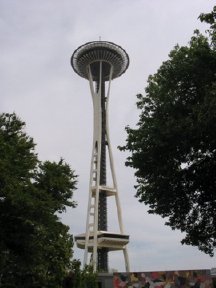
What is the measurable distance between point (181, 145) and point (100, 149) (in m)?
72.3

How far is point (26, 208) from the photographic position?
3244 centimetres

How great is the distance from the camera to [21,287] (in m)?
33.9

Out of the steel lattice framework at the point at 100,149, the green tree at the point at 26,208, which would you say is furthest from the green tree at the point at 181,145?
the steel lattice framework at the point at 100,149

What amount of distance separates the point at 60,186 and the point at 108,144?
59.1 m

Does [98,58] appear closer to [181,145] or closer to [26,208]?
[26,208]

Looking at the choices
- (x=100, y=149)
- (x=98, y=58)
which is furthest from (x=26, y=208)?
(x=98, y=58)

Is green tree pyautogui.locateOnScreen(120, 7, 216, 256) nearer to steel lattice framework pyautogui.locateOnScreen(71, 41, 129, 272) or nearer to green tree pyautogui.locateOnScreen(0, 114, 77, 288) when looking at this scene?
green tree pyautogui.locateOnScreen(0, 114, 77, 288)

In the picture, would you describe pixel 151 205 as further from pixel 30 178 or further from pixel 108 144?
pixel 108 144

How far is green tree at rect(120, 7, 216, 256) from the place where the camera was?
2220cm

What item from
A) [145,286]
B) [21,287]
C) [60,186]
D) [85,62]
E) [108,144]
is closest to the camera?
[21,287]

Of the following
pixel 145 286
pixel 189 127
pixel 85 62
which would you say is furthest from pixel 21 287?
pixel 85 62

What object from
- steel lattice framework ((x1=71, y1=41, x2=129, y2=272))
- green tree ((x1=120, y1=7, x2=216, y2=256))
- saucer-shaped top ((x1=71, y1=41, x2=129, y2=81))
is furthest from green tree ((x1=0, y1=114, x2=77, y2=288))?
saucer-shaped top ((x1=71, y1=41, x2=129, y2=81))

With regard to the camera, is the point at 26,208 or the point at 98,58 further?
the point at 98,58

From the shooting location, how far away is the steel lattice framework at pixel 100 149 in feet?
295
